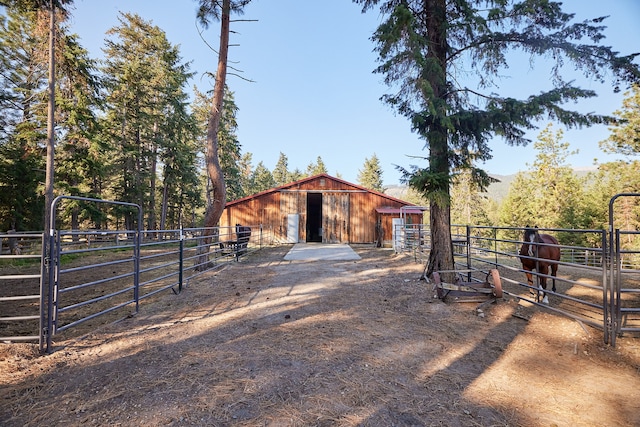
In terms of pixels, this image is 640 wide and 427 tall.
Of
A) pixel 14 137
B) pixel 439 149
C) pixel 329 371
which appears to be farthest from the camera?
pixel 14 137

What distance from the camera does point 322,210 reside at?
61.8 ft

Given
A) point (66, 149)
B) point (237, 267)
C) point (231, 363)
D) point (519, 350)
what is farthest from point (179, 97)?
point (519, 350)

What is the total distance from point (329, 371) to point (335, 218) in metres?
16.4

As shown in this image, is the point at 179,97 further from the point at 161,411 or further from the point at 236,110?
the point at 161,411

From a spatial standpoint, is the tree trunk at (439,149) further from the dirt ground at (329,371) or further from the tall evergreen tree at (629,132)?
the tall evergreen tree at (629,132)

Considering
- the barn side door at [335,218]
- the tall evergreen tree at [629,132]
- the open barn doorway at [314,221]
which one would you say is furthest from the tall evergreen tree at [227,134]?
the tall evergreen tree at [629,132]

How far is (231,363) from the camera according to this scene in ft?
9.69

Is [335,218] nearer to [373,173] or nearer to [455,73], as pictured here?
[455,73]

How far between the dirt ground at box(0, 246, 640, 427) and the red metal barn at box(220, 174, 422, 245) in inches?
551

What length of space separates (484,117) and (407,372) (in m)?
4.97

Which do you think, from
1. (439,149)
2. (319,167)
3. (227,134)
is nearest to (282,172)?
(319,167)

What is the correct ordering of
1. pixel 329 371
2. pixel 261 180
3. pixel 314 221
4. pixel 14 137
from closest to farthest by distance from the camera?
pixel 329 371 < pixel 14 137 < pixel 314 221 < pixel 261 180

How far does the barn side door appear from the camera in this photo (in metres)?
19.0

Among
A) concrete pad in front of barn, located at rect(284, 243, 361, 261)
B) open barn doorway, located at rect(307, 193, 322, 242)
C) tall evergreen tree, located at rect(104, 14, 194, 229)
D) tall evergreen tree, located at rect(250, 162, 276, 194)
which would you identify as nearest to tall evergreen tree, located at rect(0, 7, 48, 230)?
tall evergreen tree, located at rect(104, 14, 194, 229)
